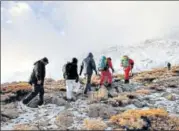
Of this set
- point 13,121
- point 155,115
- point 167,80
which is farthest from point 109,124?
point 167,80

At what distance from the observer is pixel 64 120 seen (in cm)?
2220

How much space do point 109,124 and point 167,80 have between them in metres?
14.8

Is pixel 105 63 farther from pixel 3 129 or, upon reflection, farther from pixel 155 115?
pixel 3 129

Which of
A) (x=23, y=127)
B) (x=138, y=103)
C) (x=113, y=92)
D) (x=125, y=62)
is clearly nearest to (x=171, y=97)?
(x=138, y=103)

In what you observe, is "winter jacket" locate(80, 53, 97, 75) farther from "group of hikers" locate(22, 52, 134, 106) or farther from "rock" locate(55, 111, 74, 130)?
"rock" locate(55, 111, 74, 130)

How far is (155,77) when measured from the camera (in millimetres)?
38281

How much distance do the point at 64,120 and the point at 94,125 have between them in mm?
1684

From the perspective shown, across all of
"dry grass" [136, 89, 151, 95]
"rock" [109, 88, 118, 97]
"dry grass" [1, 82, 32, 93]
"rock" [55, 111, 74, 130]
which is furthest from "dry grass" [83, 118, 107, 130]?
"dry grass" [136, 89, 151, 95]

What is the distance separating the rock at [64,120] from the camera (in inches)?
851

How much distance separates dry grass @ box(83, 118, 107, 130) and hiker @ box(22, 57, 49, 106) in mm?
3715

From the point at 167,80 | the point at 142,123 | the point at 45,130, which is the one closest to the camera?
the point at 45,130

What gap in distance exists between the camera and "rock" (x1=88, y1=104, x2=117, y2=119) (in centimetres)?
2339

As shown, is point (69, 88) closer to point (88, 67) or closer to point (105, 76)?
point (88, 67)

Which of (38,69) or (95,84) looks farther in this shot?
(95,84)
